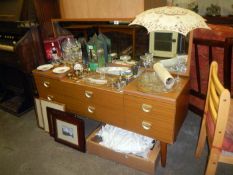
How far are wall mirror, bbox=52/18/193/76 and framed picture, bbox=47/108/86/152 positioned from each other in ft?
2.36

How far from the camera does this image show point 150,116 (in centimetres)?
130

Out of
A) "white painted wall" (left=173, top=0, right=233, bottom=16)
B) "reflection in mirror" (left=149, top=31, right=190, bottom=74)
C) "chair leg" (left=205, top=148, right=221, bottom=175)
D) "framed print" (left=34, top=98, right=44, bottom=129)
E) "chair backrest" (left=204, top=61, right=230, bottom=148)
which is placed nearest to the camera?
"chair backrest" (left=204, top=61, right=230, bottom=148)

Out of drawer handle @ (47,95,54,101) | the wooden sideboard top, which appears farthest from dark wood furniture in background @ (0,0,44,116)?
the wooden sideboard top

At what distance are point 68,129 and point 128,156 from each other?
553 millimetres

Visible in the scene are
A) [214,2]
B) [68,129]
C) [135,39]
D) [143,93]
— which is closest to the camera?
[143,93]

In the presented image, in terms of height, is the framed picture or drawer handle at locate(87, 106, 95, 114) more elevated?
drawer handle at locate(87, 106, 95, 114)

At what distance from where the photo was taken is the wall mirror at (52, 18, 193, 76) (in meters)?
1.56

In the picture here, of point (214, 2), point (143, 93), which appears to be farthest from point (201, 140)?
point (214, 2)

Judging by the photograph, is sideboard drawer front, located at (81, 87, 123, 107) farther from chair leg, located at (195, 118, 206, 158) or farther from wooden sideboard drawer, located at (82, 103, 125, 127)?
chair leg, located at (195, 118, 206, 158)

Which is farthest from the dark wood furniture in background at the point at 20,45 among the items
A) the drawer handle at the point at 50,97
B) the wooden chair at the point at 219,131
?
the wooden chair at the point at 219,131

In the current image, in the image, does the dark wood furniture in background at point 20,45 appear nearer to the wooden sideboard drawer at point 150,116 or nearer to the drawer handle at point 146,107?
the wooden sideboard drawer at point 150,116

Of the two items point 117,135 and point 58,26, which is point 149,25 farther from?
point 58,26

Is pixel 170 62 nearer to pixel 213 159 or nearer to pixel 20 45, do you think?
pixel 213 159

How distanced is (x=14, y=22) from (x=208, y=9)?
109 inches
